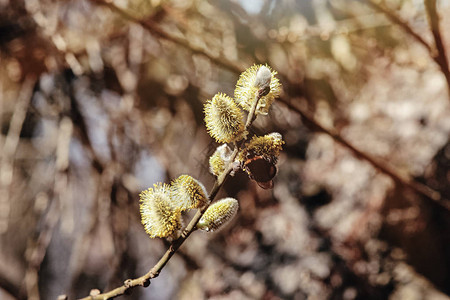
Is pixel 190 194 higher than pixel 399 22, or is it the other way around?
pixel 399 22

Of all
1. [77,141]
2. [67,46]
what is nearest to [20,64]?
[67,46]

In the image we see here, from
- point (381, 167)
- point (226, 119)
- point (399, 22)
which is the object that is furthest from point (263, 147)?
Answer: point (399, 22)

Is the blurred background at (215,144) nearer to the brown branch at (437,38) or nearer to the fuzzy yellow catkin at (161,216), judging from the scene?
the brown branch at (437,38)

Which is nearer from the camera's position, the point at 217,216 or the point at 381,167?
the point at 217,216

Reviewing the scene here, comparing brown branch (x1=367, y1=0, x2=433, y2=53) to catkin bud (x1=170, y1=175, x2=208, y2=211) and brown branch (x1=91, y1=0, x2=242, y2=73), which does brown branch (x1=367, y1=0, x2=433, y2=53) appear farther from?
Result: catkin bud (x1=170, y1=175, x2=208, y2=211)


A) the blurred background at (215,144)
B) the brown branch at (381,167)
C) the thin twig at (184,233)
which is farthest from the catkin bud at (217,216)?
the brown branch at (381,167)

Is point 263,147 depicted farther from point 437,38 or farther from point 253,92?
point 437,38

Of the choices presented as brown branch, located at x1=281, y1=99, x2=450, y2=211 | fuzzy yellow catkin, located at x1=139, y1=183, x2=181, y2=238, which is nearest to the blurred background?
brown branch, located at x1=281, y1=99, x2=450, y2=211

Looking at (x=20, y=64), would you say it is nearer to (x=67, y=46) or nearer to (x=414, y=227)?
(x=67, y=46)
